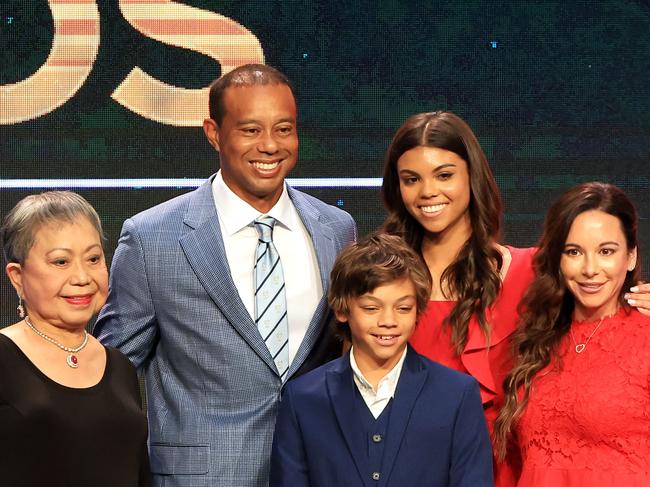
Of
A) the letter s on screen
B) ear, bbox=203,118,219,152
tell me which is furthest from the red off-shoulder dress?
the letter s on screen

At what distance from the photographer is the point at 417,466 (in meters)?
2.85

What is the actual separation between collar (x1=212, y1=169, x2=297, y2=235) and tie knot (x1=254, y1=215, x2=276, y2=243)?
2 centimetres

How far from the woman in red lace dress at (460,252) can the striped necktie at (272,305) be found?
378 mm

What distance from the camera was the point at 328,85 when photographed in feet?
15.3

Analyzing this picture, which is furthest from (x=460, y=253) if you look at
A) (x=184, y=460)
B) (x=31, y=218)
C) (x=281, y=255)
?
(x=31, y=218)

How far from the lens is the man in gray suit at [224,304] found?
10.1 ft

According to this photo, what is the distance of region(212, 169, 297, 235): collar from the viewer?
3215mm

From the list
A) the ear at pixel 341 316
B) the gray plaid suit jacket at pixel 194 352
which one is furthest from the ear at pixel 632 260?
the gray plaid suit jacket at pixel 194 352

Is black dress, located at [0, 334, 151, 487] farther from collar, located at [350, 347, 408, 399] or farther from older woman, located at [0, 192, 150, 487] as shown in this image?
collar, located at [350, 347, 408, 399]

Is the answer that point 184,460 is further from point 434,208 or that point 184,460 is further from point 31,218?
point 434,208

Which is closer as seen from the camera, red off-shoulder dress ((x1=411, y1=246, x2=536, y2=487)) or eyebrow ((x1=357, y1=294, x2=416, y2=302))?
eyebrow ((x1=357, y1=294, x2=416, y2=302))

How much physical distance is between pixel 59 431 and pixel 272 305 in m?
0.85

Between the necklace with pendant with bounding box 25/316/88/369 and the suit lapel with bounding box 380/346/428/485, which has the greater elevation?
the necklace with pendant with bounding box 25/316/88/369

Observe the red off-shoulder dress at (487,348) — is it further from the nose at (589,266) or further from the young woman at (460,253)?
the nose at (589,266)
